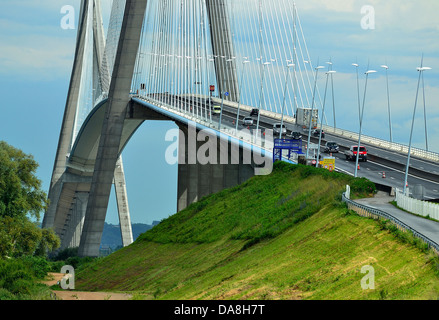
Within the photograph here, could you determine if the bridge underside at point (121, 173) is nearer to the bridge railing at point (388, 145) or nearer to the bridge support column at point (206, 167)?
the bridge support column at point (206, 167)

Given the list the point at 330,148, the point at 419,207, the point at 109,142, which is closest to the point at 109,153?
the point at 109,142

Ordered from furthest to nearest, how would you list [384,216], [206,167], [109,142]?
[109,142]
[206,167]
[384,216]

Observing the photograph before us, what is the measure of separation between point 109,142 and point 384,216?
3897 cm

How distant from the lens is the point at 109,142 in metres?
65.8

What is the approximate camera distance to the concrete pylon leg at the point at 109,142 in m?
63.8

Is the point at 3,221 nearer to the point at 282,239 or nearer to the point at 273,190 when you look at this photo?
the point at 273,190

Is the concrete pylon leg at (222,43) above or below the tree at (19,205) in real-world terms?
above

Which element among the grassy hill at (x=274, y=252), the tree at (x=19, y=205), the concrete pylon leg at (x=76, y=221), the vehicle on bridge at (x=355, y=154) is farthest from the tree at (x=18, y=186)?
the concrete pylon leg at (x=76, y=221)

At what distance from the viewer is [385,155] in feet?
210

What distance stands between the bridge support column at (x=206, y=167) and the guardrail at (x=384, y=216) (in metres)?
17.2

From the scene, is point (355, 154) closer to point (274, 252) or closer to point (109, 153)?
point (109, 153)

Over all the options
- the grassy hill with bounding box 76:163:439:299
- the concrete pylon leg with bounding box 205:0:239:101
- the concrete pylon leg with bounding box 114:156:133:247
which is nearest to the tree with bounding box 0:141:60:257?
the grassy hill with bounding box 76:163:439:299

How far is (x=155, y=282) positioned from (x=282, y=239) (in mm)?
6241

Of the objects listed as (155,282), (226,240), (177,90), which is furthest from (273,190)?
(177,90)
